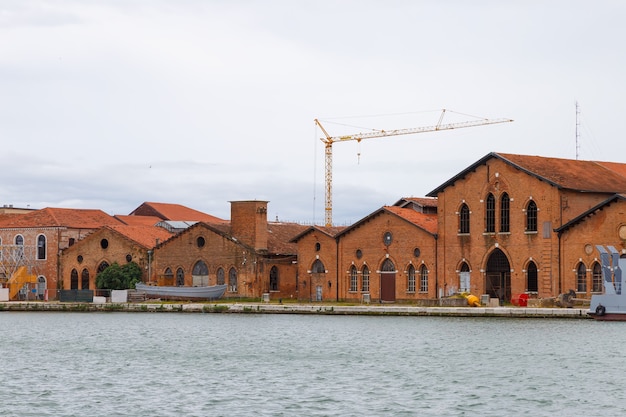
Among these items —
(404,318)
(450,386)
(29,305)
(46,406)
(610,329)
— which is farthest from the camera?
A: (29,305)

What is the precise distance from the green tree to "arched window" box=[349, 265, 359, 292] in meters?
16.3

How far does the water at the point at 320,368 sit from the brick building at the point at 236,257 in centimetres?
1627

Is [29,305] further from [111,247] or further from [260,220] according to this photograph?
[260,220]

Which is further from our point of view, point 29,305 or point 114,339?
point 29,305

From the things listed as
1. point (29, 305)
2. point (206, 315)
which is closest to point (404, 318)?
point (206, 315)

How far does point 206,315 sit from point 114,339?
1668 centimetres

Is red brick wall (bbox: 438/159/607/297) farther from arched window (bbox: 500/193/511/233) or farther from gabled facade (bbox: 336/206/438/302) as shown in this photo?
gabled facade (bbox: 336/206/438/302)

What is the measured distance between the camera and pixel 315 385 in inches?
1438

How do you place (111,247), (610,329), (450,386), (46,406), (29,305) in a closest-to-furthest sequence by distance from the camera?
(46,406) < (450,386) < (610,329) < (29,305) < (111,247)

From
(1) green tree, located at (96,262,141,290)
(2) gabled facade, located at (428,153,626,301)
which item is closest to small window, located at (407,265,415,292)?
(2) gabled facade, located at (428,153,626,301)

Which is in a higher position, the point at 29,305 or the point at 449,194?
the point at 449,194

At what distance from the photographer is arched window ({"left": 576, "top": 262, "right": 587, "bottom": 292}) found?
64.6 metres

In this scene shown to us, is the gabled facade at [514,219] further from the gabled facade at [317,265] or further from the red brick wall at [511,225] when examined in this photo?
the gabled facade at [317,265]

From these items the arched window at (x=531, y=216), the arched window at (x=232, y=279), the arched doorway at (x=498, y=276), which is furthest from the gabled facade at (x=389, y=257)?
the arched window at (x=232, y=279)
